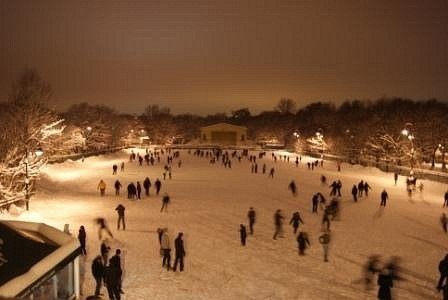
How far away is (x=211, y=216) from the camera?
22.1 metres

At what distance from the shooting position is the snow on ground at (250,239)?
1231cm

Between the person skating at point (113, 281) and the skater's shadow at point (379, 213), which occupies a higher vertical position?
the person skating at point (113, 281)

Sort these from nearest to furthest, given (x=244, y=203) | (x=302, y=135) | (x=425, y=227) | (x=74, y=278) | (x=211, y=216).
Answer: (x=74, y=278)
(x=425, y=227)
(x=211, y=216)
(x=244, y=203)
(x=302, y=135)

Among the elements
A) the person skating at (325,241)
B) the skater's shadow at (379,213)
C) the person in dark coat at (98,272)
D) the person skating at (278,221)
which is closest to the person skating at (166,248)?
the person in dark coat at (98,272)

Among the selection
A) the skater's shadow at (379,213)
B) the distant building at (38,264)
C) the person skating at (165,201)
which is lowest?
the skater's shadow at (379,213)

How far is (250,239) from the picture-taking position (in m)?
17.4

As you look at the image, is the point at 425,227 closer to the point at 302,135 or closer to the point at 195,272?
the point at 195,272

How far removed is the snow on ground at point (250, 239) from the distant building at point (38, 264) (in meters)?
2.04

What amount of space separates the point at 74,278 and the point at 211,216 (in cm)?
1220

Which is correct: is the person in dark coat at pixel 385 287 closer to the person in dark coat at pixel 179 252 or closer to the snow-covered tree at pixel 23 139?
the person in dark coat at pixel 179 252

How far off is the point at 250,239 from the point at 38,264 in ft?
32.7

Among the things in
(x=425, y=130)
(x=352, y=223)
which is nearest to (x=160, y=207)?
(x=352, y=223)

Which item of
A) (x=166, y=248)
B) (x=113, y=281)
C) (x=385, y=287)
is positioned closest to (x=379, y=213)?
(x=385, y=287)

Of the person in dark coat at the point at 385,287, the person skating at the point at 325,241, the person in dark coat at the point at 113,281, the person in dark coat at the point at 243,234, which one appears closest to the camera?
the person in dark coat at the point at 385,287
